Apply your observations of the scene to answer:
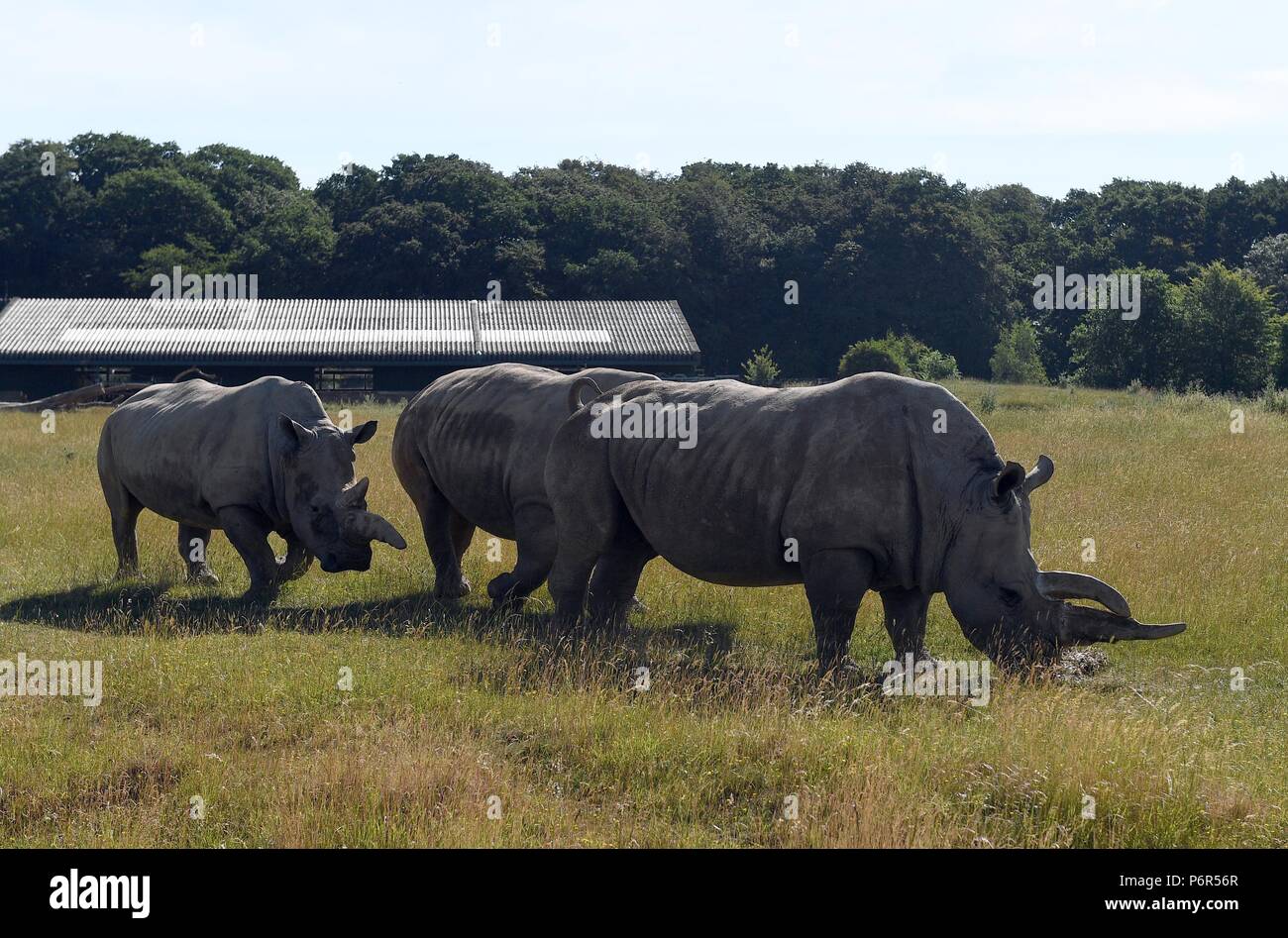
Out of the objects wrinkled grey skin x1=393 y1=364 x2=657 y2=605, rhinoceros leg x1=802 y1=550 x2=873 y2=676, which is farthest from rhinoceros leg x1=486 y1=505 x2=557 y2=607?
rhinoceros leg x1=802 y1=550 x2=873 y2=676

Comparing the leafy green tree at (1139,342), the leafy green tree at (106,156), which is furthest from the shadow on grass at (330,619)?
the leafy green tree at (106,156)

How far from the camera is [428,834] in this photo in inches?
231

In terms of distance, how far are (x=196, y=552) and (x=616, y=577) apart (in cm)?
524

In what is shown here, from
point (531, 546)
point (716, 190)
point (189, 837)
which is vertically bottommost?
point (189, 837)

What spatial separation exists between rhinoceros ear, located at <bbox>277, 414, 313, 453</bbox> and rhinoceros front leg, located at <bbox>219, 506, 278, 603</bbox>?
81cm

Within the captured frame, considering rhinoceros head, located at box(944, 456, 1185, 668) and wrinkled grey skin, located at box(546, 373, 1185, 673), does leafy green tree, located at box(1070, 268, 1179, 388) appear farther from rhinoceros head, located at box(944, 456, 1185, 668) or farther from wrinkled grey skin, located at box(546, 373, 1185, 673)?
rhinoceros head, located at box(944, 456, 1185, 668)

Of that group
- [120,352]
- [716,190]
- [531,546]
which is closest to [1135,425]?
[531,546]

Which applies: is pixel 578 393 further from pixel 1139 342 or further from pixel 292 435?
pixel 1139 342

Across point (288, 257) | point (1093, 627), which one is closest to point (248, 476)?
point (1093, 627)

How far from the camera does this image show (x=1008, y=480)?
8.20 meters

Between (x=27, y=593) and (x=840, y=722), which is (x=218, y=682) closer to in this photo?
(x=840, y=722)

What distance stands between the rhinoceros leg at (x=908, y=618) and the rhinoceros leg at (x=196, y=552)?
683cm

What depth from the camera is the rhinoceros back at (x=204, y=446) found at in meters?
11.9
